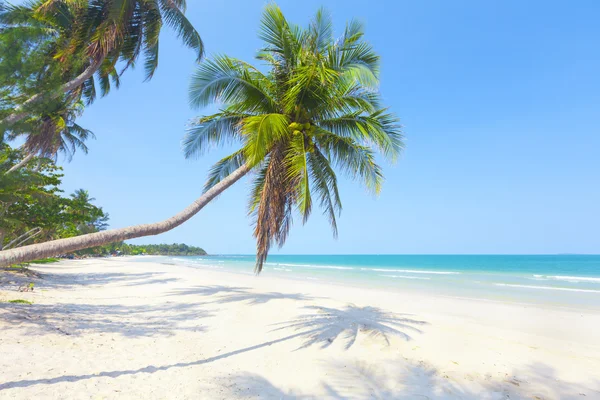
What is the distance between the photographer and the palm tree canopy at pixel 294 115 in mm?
5203

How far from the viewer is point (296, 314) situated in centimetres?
741

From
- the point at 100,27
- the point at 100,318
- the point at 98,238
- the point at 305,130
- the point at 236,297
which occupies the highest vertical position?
the point at 100,27

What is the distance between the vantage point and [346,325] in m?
6.25

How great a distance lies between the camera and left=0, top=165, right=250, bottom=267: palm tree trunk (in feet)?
8.97

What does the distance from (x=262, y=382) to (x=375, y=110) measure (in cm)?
539

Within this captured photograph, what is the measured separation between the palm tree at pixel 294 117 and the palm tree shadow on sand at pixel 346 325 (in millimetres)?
1624

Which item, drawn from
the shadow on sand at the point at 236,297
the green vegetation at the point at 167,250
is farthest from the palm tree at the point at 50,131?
the green vegetation at the point at 167,250

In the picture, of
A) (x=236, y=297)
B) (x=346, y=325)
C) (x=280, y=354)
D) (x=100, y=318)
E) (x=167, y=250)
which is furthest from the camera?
(x=167, y=250)

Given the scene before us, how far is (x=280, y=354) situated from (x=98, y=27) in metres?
7.97

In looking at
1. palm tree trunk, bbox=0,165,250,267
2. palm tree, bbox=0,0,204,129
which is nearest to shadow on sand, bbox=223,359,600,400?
palm tree trunk, bbox=0,165,250,267

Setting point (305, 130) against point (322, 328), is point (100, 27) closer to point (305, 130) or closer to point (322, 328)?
point (305, 130)

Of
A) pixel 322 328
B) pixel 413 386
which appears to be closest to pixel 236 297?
pixel 322 328

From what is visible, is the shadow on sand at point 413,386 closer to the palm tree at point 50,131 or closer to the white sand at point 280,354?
the white sand at point 280,354

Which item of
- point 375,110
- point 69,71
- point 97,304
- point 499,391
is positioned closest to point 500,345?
point 499,391
